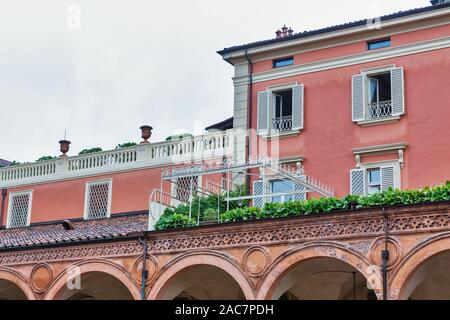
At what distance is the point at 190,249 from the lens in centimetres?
2220

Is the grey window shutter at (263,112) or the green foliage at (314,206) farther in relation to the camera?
the grey window shutter at (263,112)

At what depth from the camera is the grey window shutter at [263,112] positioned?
26.9 metres

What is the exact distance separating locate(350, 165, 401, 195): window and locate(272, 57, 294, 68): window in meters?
4.34

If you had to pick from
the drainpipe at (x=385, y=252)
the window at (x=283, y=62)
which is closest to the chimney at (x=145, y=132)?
the window at (x=283, y=62)

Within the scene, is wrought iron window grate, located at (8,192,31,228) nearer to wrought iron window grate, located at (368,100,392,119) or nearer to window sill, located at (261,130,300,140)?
window sill, located at (261,130,300,140)

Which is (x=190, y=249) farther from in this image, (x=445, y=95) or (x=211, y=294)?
(x=445, y=95)

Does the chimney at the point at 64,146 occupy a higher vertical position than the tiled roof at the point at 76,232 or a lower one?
higher

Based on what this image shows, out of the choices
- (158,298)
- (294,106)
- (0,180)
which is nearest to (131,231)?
(158,298)

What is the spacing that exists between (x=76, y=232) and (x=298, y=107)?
7.66m

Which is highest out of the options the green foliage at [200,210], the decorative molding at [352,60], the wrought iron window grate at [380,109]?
the decorative molding at [352,60]

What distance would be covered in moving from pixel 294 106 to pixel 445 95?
459cm

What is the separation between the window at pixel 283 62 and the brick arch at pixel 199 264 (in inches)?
306

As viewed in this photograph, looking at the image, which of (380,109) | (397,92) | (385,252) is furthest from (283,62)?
(385,252)

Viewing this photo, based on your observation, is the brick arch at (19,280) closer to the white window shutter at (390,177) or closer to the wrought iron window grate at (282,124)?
the wrought iron window grate at (282,124)
